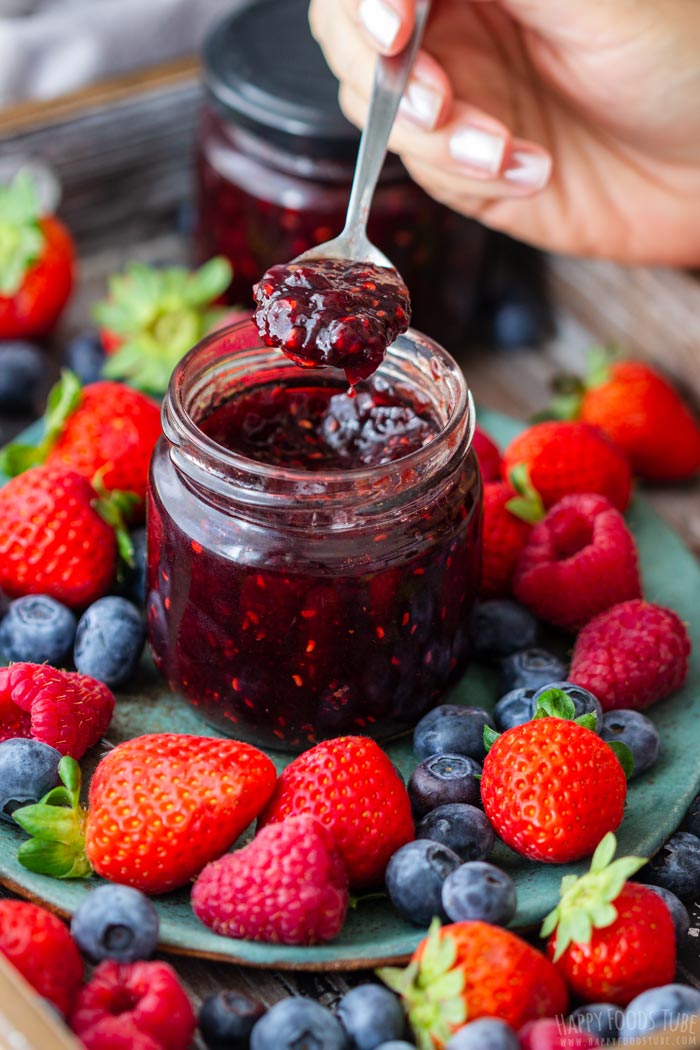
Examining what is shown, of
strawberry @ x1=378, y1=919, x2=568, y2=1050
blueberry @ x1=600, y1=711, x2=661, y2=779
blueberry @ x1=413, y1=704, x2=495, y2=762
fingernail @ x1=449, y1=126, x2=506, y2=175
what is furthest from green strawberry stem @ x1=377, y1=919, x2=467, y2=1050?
fingernail @ x1=449, y1=126, x2=506, y2=175

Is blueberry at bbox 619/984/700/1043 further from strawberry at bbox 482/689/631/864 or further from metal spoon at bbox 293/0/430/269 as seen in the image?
metal spoon at bbox 293/0/430/269

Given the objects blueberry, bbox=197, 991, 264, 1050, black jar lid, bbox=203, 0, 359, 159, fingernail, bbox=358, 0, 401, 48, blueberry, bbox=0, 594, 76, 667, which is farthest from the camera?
black jar lid, bbox=203, 0, 359, 159

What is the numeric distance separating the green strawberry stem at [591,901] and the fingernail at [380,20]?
1.17 meters

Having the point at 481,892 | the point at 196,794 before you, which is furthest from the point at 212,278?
the point at 481,892

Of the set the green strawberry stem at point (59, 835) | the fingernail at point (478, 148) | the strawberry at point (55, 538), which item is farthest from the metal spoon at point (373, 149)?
the green strawberry stem at point (59, 835)

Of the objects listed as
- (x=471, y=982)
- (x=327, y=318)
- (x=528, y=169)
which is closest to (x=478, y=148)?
(x=528, y=169)

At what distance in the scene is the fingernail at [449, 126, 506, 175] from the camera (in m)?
1.96

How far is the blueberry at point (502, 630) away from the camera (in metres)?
1.80

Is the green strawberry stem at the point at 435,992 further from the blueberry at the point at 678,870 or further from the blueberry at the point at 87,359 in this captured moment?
the blueberry at the point at 87,359

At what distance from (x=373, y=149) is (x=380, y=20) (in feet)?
0.59

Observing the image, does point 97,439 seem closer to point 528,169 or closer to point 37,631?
point 37,631

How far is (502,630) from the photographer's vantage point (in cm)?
180

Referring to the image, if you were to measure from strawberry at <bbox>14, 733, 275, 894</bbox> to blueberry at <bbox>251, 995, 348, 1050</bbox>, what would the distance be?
0.21m

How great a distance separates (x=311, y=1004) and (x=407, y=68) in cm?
132
